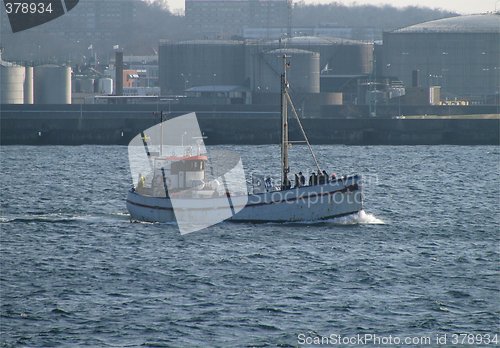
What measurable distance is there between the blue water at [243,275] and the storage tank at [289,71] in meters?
94.9

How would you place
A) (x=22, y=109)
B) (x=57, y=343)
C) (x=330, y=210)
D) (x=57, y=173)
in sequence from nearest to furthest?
1. (x=57, y=343)
2. (x=330, y=210)
3. (x=57, y=173)
4. (x=22, y=109)

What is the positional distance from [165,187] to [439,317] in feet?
81.2

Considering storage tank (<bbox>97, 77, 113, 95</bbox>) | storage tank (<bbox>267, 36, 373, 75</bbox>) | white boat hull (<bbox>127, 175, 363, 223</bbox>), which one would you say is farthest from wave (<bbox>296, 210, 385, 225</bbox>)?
storage tank (<bbox>267, 36, 373, 75</bbox>)

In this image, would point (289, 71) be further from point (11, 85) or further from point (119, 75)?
point (11, 85)

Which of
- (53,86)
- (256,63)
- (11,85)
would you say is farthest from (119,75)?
(256,63)

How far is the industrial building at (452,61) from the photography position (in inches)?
7047

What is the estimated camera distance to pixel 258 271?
47312mm

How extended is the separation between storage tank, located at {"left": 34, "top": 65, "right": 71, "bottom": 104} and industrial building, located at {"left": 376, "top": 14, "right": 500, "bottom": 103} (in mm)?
48072

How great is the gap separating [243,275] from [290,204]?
42.2ft

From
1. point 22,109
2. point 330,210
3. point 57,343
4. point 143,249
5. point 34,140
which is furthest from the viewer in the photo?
point 22,109

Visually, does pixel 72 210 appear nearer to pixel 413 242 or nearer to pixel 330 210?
pixel 330 210

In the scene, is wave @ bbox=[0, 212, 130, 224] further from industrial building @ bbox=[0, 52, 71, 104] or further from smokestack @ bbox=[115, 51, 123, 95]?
smokestack @ bbox=[115, 51, 123, 95]

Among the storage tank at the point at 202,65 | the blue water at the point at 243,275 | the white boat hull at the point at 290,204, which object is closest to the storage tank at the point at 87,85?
the storage tank at the point at 202,65

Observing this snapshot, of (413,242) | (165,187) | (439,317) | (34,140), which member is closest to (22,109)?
(34,140)
